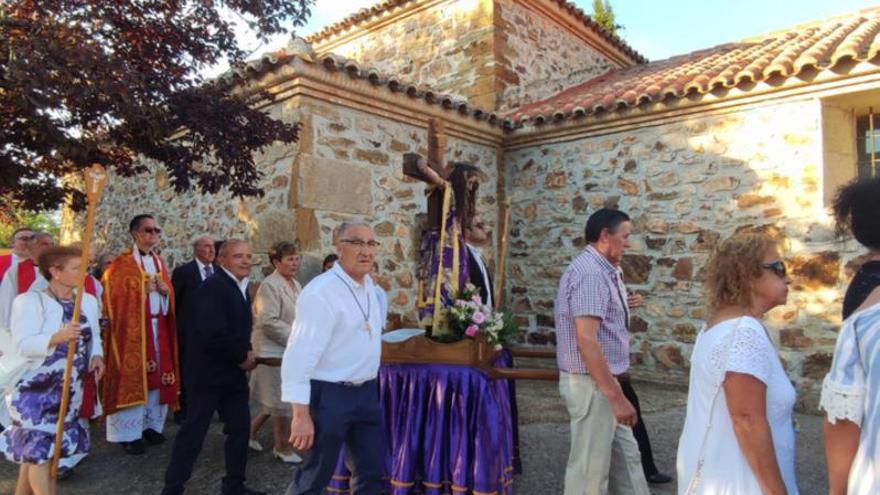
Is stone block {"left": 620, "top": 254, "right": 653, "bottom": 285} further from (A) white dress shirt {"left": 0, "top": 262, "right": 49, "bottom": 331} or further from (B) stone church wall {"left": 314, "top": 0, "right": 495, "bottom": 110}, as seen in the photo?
(A) white dress shirt {"left": 0, "top": 262, "right": 49, "bottom": 331}

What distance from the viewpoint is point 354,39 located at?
11.9 m

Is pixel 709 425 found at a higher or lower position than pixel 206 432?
higher

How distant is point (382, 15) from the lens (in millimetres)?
11273

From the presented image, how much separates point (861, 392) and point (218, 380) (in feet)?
10.8

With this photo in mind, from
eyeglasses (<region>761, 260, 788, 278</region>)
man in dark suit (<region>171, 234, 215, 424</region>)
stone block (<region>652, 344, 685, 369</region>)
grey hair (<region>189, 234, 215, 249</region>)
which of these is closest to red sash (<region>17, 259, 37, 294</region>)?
man in dark suit (<region>171, 234, 215, 424</region>)

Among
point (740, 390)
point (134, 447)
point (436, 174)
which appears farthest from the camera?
point (134, 447)

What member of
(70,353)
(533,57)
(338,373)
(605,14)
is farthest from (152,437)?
(605,14)

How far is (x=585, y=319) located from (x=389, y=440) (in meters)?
1.54

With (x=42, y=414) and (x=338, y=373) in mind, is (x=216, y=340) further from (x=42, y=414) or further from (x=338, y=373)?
(x=338, y=373)

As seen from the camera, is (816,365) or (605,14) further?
(605,14)

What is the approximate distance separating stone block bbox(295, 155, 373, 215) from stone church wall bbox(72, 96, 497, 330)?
0.01m

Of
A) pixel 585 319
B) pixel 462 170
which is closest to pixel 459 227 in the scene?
pixel 462 170

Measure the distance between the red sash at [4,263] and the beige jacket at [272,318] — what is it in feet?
7.99

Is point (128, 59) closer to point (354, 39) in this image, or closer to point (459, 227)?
point (459, 227)
